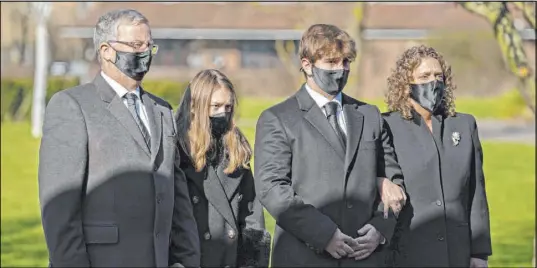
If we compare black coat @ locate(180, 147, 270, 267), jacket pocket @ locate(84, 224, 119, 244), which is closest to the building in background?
black coat @ locate(180, 147, 270, 267)

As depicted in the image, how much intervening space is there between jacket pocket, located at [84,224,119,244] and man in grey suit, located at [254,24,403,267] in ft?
2.89

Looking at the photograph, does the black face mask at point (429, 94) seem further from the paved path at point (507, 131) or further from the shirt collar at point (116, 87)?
the paved path at point (507, 131)

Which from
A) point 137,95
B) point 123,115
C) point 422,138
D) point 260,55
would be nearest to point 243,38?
point 260,55

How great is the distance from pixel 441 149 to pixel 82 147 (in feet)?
7.12

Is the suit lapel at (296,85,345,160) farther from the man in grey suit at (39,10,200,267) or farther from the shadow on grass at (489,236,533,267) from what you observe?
the shadow on grass at (489,236,533,267)

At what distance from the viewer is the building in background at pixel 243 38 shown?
40.9 metres

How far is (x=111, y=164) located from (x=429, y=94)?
6.65ft

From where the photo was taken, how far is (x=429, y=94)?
19.3 ft

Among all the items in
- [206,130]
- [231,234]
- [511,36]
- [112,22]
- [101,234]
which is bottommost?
[231,234]

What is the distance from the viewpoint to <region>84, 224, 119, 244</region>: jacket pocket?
464 cm

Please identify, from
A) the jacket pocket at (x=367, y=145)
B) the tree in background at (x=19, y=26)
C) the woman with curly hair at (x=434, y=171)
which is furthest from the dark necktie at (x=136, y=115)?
the tree in background at (x=19, y=26)

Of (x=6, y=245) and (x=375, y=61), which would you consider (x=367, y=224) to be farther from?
(x=375, y=61)

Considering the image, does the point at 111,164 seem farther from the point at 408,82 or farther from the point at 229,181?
the point at 408,82

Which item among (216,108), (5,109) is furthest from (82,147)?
(5,109)
